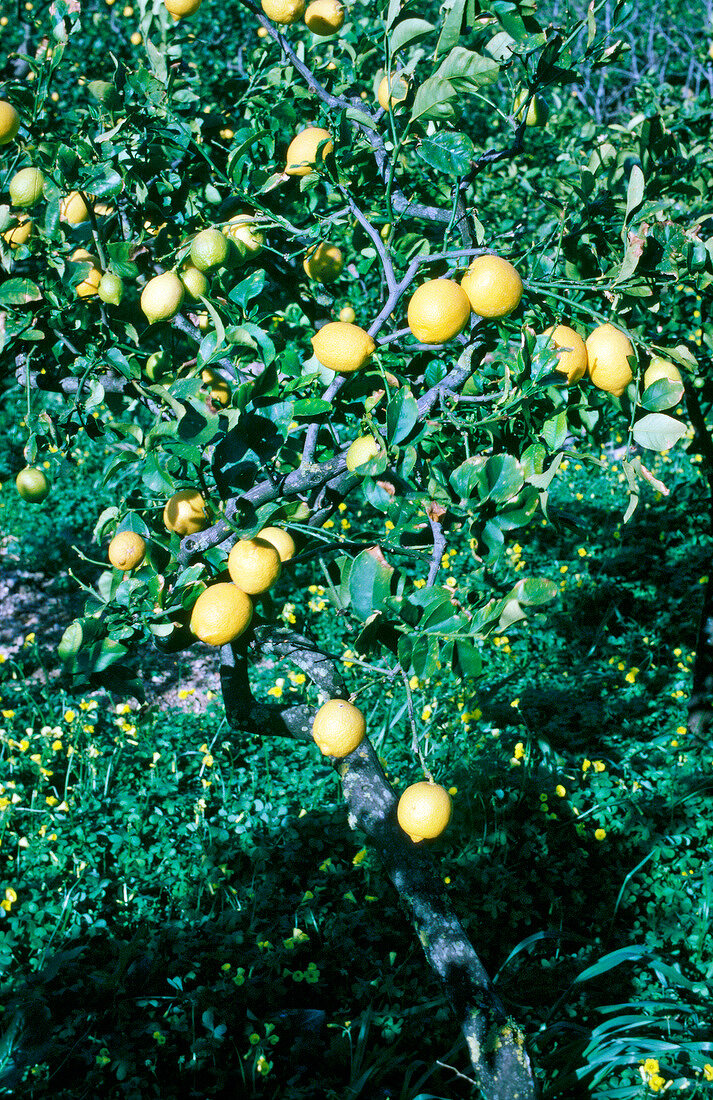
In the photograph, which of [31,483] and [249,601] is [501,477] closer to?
[249,601]

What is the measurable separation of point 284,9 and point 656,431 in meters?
0.88

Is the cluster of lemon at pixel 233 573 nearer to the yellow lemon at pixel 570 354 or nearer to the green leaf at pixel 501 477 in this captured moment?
the green leaf at pixel 501 477

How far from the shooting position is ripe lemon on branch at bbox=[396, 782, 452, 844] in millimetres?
1195

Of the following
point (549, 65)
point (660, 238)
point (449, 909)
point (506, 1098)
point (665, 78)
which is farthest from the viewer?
point (665, 78)

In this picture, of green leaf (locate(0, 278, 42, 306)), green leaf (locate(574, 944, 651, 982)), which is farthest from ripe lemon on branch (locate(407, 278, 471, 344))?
green leaf (locate(574, 944, 651, 982))

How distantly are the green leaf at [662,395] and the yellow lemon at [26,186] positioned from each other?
3.13ft

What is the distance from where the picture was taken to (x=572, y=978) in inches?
83.7

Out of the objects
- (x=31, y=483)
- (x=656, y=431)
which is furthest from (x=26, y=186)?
(x=656, y=431)

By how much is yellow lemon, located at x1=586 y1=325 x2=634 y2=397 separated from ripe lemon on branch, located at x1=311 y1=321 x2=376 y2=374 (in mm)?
341

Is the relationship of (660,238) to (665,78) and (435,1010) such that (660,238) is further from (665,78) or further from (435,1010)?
(665,78)

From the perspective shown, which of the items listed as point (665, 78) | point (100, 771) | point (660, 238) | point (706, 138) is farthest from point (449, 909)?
point (665, 78)

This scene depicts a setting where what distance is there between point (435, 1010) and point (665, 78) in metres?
9.63

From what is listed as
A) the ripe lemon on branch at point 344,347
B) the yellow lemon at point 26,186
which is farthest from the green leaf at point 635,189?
the yellow lemon at point 26,186

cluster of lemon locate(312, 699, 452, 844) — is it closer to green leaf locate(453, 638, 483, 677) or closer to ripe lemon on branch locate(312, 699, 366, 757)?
ripe lemon on branch locate(312, 699, 366, 757)
